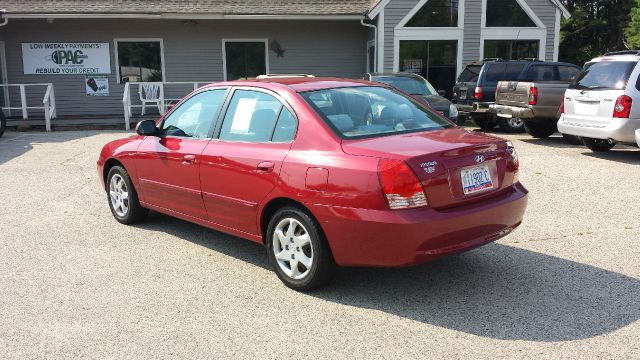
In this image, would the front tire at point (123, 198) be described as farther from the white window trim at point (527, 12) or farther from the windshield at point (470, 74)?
the white window trim at point (527, 12)

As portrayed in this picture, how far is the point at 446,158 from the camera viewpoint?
152 inches

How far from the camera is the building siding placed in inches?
704

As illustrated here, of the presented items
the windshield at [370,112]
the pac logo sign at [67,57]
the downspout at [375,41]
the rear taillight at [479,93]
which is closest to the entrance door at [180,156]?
the windshield at [370,112]

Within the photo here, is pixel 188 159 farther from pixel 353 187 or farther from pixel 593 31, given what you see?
pixel 593 31

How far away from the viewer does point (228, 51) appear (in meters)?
18.7

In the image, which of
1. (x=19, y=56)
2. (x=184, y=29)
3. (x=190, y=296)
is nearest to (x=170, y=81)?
(x=184, y=29)

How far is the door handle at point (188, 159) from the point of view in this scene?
504cm

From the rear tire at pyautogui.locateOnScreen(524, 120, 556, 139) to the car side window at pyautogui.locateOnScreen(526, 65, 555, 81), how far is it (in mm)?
1557

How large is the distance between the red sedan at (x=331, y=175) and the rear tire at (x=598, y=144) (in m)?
7.30

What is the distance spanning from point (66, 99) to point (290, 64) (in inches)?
281

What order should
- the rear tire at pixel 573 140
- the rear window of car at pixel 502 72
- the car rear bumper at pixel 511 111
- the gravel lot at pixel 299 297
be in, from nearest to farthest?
the gravel lot at pixel 299 297 → the rear tire at pixel 573 140 → the car rear bumper at pixel 511 111 → the rear window of car at pixel 502 72

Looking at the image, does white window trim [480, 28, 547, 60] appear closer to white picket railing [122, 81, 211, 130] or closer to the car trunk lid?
white picket railing [122, 81, 211, 130]

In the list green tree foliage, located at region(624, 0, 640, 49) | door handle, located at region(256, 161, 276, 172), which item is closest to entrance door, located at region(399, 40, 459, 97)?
door handle, located at region(256, 161, 276, 172)

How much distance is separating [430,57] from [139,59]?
9133 mm
